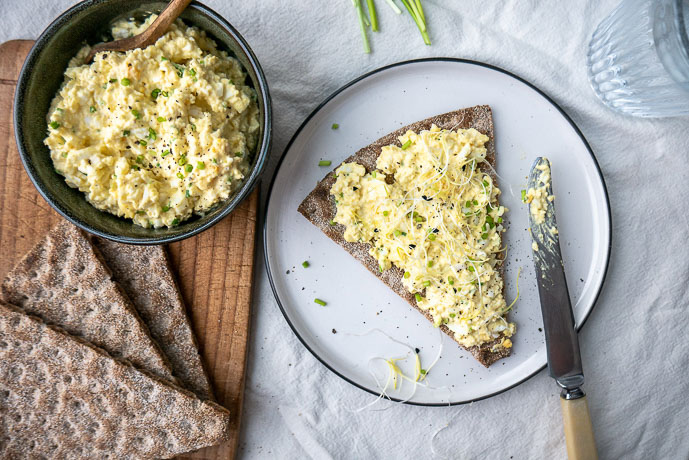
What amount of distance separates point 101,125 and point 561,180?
6.26 feet

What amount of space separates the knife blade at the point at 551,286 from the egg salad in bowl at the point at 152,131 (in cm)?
128

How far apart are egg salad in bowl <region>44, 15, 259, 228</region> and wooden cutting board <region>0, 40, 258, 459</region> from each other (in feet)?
1.33

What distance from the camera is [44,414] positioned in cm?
225

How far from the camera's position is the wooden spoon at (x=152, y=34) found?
188cm

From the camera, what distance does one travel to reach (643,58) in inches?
86.4

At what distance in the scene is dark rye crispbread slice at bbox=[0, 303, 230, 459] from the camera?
2.23m

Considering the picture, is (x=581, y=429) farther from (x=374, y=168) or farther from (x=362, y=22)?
(x=362, y=22)

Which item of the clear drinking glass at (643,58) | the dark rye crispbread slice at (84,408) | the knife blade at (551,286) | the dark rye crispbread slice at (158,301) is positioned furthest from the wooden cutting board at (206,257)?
the clear drinking glass at (643,58)

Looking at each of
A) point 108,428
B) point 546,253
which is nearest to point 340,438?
point 108,428

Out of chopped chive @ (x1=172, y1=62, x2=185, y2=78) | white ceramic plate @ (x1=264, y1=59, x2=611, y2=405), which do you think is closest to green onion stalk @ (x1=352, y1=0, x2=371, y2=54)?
white ceramic plate @ (x1=264, y1=59, x2=611, y2=405)

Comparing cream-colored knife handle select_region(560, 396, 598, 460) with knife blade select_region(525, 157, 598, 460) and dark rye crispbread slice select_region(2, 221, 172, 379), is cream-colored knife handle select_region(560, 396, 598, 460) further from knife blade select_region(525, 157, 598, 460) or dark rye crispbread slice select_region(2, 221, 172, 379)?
dark rye crispbread slice select_region(2, 221, 172, 379)

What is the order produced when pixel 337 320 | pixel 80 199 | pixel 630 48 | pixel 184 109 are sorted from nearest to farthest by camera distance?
1. pixel 184 109
2. pixel 80 199
3. pixel 630 48
4. pixel 337 320

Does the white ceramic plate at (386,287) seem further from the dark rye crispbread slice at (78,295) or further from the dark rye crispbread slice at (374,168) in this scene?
the dark rye crispbread slice at (78,295)

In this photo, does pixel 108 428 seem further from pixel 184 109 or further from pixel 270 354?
pixel 184 109
